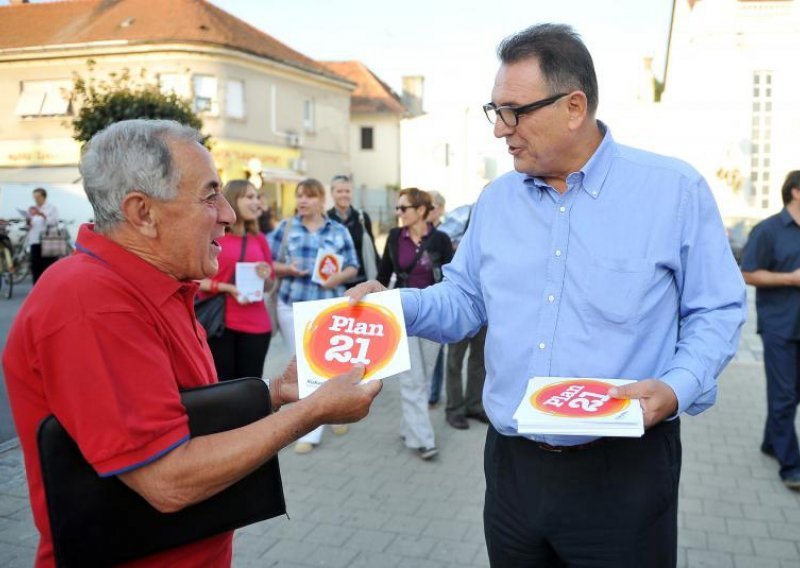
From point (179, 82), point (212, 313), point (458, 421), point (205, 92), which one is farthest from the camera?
point (205, 92)

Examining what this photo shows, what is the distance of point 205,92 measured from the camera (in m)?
31.4

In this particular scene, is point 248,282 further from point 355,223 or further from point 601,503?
point 601,503

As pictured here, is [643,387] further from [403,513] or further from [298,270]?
[298,270]

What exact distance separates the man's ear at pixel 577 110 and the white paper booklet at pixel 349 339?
0.79m

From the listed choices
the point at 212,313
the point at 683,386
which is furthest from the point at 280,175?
the point at 683,386

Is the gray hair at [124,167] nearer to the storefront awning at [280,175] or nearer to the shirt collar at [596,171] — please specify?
the shirt collar at [596,171]

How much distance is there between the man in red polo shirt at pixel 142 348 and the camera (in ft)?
5.33

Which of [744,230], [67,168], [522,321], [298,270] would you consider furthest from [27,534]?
[67,168]

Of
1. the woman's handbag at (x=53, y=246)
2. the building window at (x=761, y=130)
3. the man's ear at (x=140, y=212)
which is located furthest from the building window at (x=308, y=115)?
the man's ear at (x=140, y=212)

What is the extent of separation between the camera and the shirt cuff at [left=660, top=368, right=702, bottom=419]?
2.08 meters

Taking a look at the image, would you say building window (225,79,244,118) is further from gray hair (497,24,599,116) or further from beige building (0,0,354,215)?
gray hair (497,24,599,116)

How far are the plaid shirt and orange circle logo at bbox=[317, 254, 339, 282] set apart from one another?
9cm

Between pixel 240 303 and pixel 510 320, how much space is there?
11.5 ft

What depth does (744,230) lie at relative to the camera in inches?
784
